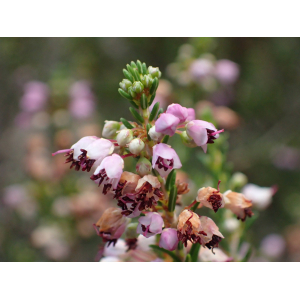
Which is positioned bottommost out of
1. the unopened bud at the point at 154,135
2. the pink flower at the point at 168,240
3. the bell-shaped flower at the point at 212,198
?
the pink flower at the point at 168,240

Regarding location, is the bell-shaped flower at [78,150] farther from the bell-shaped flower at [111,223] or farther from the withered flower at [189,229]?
the withered flower at [189,229]

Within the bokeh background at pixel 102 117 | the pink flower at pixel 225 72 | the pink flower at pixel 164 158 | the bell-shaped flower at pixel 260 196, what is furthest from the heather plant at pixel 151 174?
the pink flower at pixel 225 72

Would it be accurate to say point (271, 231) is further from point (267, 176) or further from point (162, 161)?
point (162, 161)

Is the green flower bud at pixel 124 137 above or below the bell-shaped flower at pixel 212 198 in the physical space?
above

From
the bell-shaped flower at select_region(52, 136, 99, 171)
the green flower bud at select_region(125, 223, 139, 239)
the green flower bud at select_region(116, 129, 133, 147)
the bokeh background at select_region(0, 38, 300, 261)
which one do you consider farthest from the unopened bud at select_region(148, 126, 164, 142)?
the bokeh background at select_region(0, 38, 300, 261)

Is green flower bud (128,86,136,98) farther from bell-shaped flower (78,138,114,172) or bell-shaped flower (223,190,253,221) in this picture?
bell-shaped flower (223,190,253,221)

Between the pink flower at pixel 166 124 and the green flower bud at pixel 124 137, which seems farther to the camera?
the green flower bud at pixel 124 137
